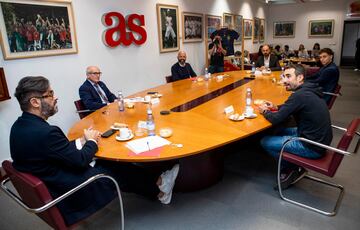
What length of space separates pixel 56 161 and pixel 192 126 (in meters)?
1.13

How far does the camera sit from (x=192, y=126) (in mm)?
2281

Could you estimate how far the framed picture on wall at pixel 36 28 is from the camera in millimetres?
3139

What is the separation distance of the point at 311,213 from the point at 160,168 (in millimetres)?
1338

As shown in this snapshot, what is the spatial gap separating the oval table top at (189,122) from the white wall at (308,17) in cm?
930

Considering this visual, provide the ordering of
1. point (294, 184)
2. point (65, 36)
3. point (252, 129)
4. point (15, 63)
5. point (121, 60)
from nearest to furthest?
1. point (252, 129)
2. point (294, 184)
3. point (15, 63)
4. point (65, 36)
5. point (121, 60)

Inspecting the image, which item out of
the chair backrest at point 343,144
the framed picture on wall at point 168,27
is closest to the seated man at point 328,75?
the chair backrest at point 343,144

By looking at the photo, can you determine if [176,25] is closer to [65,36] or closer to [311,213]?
[65,36]

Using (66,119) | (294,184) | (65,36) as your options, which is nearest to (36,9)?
(65,36)

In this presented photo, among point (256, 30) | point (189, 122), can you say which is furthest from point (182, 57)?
point (256, 30)

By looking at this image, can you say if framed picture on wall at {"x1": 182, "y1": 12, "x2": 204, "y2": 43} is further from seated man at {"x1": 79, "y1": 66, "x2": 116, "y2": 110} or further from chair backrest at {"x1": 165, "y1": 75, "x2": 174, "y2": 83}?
seated man at {"x1": 79, "y1": 66, "x2": 116, "y2": 110}

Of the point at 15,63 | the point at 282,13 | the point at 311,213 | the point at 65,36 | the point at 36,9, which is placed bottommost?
the point at 311,213

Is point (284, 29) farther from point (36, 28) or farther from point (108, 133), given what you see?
point (108, 133)

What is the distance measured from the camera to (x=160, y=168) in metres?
2.24

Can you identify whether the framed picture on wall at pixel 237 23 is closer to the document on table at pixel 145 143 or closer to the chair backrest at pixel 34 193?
the document on table at pixel 145 143
